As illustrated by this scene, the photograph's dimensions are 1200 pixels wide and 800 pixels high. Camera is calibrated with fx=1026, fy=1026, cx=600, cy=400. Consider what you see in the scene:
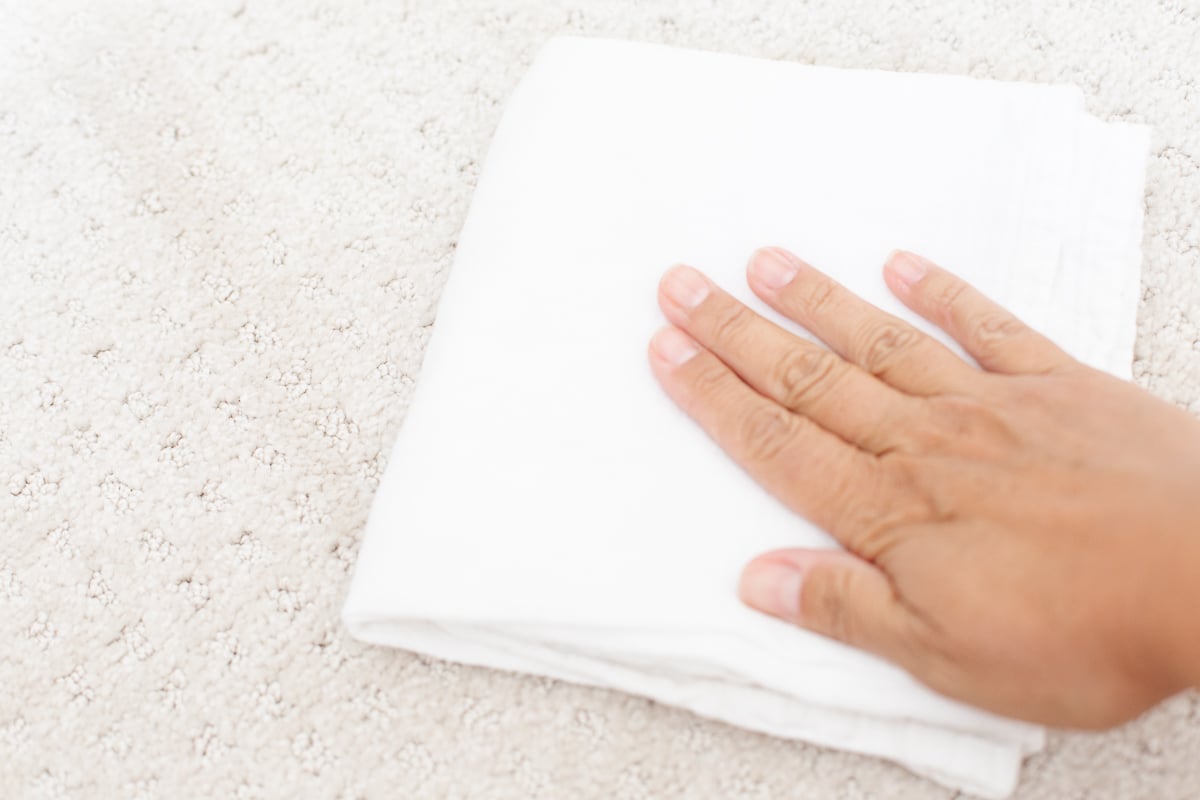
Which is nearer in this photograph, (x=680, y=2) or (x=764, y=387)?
(x=764, y=387)

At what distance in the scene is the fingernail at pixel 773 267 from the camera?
677 millimetres


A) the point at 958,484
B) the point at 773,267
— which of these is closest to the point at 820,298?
the point at 773,267

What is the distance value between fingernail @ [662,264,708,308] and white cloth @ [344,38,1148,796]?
0.02 meters

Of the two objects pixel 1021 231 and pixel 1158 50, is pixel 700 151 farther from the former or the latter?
pixel 1158 50

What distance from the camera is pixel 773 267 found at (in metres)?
0.68

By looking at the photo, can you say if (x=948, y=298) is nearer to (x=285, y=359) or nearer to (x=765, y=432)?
(x=765, y=432)

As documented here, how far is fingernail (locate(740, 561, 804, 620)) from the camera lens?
59 cm

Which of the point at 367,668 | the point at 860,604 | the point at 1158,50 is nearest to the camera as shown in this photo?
the point at 860,604

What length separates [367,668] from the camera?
2.30ft

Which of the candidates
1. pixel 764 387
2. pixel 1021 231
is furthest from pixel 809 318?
pixel 1021 231

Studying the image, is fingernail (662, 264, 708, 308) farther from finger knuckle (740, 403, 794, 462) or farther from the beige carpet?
the beige carpet

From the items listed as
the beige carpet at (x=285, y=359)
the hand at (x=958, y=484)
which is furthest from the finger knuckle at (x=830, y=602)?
the beige carpet at (x=285, y=359)

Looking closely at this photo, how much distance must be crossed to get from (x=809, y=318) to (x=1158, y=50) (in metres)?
0.47

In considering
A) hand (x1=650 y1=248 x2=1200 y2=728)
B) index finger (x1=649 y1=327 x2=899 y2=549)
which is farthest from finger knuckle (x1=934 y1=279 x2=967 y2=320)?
index finger (x1=649 y1=327 x2=899 y2=549)
